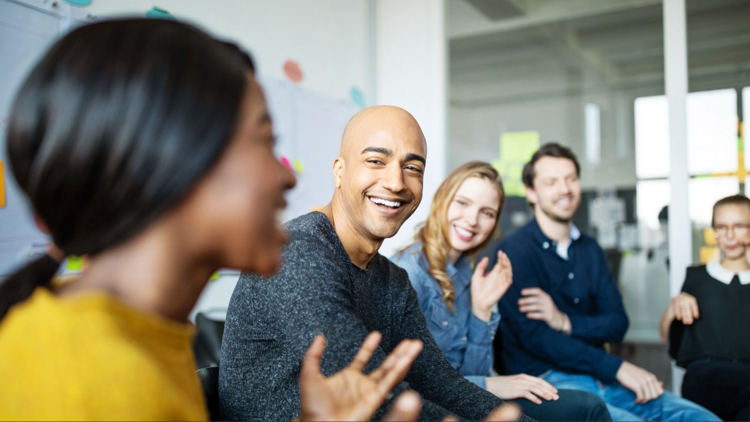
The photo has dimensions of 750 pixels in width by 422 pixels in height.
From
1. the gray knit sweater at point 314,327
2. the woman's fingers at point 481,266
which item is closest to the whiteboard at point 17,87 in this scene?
the gray knit sweater at point 314,327

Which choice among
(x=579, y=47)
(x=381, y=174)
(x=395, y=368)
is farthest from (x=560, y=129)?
(x=395, y=368)

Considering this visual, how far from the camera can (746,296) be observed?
2.50 metres

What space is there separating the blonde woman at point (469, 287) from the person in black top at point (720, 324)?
2.71ft

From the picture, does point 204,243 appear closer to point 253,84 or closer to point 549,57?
point 253,84

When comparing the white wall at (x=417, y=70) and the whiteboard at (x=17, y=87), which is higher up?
the white wall at (x=417, y=70)

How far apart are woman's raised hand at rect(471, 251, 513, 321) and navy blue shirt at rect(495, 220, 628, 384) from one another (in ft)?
1.05

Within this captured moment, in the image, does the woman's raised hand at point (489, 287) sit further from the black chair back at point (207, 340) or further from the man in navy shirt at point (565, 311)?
the black chair back at point (207, 340)

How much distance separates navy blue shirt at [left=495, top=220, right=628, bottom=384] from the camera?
224 centimetres

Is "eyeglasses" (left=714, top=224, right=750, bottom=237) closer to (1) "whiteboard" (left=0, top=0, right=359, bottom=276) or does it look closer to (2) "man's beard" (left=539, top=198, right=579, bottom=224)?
(2) "man's beard" (left=539, top=198, right=579, bottom=224)

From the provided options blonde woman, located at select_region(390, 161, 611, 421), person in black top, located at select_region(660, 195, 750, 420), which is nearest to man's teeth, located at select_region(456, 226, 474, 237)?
blonde woman, located at select_region(390, 161, 611, 421)

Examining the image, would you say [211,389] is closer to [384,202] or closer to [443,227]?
[384,202]

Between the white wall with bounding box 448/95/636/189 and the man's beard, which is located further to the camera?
the white wall with bounding box 448/95/636/189

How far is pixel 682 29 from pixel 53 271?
12.0ft

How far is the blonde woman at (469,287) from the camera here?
5.96 feet
